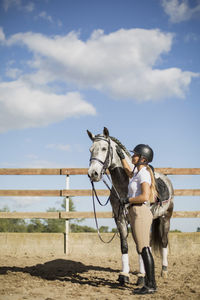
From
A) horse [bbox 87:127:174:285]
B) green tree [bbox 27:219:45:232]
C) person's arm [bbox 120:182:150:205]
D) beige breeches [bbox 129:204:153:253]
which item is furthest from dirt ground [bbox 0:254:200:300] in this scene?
green tree [bbox 27:219:45:232]

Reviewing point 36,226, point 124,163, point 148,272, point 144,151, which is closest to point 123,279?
point 148,272

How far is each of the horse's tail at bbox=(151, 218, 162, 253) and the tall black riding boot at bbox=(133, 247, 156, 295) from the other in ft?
6.87

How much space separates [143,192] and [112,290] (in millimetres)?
1823

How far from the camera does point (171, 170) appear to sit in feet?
27.4

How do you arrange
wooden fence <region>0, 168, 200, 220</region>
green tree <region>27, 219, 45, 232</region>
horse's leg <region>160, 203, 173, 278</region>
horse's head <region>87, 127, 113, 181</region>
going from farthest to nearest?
green tree <region>27, 219, 45, 232</region> → wooden fence <region>0, 168, 200, 220</region> → horse's leg <region>160, 203, 173, 278</region> → horse's head <region>87, 127, 113, 181</region>

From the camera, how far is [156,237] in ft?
20.7

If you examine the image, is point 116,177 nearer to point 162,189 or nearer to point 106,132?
point 106,132

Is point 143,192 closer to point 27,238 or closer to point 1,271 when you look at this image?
point 1,271

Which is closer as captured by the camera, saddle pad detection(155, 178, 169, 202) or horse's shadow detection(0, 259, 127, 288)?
horse's shadow detection(0, 259, 127, 288)

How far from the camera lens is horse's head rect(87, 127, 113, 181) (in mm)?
4623

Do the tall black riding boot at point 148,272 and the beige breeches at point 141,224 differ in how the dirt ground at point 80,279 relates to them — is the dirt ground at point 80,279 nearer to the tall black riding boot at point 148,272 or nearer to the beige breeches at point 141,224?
the tall black riding boot at point 148,272

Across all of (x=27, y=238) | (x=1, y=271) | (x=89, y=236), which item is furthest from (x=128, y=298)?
(x=27, y=238)

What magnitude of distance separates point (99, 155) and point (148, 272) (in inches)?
72.2

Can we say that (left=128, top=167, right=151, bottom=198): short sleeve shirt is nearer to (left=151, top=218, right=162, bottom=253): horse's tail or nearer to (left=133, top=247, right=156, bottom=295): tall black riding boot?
(left=133, top=247, right=156, bottom=295): tall black riding boot
